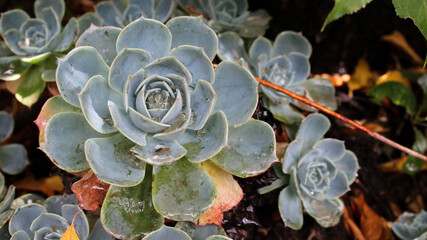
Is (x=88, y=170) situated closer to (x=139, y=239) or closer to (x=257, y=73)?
(x=139, y=239)

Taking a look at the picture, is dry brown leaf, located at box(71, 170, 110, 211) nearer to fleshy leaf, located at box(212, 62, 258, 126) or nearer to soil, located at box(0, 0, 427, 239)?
soil, located at box(0, 0, 427, 239)

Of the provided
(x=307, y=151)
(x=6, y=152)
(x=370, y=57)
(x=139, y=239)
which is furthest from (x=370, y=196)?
(x=6, y=152)

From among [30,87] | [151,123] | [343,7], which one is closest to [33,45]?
[30,87]

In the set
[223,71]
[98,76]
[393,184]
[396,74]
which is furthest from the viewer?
[396,74]

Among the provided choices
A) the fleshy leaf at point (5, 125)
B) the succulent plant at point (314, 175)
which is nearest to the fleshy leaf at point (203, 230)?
the succulent plant at point (314, 175)

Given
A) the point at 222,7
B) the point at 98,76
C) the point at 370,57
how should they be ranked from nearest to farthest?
1. the point at 98,76
2. the point at 222,7
3. the point at 370,57

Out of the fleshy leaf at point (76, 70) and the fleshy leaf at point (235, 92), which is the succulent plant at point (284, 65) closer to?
the fleshy leaf at point (235, 92)

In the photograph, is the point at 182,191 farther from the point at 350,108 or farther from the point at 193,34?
the point at 350,108
